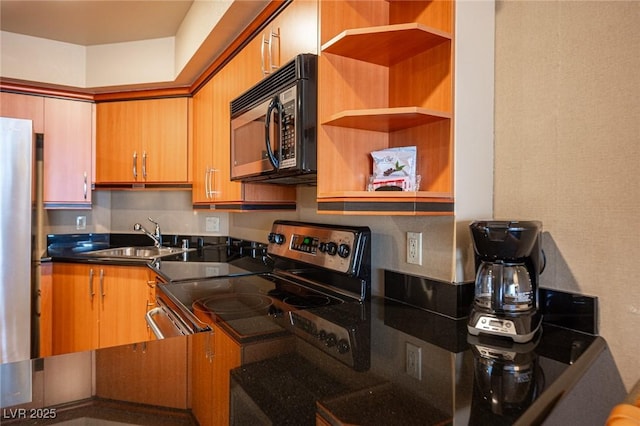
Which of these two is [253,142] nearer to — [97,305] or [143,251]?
[97,305]

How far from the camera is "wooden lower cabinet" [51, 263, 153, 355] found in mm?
2566

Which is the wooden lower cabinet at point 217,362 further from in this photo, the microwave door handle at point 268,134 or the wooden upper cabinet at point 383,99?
the microwave door handle at point 268,134

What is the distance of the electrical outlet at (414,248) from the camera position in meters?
1.32

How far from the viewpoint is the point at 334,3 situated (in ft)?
4.28

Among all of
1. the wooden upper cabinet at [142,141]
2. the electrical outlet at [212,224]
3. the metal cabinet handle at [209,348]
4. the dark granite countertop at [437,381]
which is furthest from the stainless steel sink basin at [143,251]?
the dark granite countertop at [437,381]

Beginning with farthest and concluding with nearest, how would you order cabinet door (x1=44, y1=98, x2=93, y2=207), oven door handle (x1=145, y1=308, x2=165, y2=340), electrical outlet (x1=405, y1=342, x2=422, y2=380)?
cabinet door (x1=44, y1=98, x2=93, y2=207) → oven door handle (x1=145, y1=308, x2=165, y2=340) → electrical outlet (x1=405, y1=342, x2=422, y2=380)

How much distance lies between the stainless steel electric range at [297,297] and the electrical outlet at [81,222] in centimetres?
182

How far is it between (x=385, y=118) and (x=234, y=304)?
2.73 feet

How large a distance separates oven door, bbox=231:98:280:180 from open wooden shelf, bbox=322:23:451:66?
349 mm

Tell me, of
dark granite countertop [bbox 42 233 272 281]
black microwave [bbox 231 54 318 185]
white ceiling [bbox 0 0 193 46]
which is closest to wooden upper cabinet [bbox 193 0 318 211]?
black microwave [bbox 231 54 318 185]

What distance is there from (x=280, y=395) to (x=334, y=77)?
38.8 inches

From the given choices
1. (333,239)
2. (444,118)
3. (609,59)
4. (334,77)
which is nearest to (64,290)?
(333,239)

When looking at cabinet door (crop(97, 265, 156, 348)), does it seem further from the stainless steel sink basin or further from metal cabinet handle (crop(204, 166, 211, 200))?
metal cabinet handle (crop(204, 166, 211, 200))

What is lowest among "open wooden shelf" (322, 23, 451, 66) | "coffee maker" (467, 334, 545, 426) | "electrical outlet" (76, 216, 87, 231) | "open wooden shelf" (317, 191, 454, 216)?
"coffee maker" (467, 334, 545, 426)
